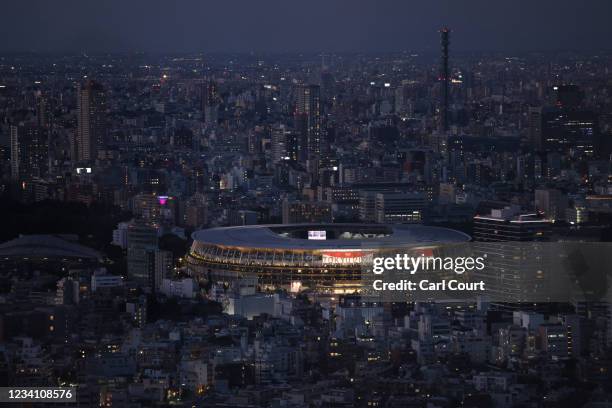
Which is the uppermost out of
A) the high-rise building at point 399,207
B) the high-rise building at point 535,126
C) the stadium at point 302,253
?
the high-rise building at point 535,126

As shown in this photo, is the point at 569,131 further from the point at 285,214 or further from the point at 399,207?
the point at 285,214

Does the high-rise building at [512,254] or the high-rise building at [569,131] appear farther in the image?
the high-rise building at [569,131]

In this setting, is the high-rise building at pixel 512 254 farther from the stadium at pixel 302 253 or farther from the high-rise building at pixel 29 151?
the high-rise building at pixel 29 151

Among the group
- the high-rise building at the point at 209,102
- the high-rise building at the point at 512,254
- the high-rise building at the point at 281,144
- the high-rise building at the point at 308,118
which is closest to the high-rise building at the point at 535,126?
the high-rise building at the point at 308,118

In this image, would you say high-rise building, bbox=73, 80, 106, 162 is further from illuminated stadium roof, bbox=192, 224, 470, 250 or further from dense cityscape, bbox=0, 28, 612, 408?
illuminated stadium roof, bbox=192, 224, 470, 250

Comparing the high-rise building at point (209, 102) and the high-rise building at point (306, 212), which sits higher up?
the high-rise building at point (209, 102)

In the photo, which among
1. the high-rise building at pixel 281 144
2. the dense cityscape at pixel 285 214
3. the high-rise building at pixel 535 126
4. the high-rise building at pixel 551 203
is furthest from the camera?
the high-rise building at pixel 281 144

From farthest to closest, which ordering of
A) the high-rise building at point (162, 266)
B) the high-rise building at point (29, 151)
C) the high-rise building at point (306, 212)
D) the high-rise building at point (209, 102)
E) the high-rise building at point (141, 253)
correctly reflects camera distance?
the high-rise building at point (209, 102) < the high-rise building at point (29, 151) < the high-rise building at point (306, 212) < the high-rise building at point (141, 253) < the high-rise building at point (162, 266)

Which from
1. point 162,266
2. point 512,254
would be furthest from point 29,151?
point 512,254
